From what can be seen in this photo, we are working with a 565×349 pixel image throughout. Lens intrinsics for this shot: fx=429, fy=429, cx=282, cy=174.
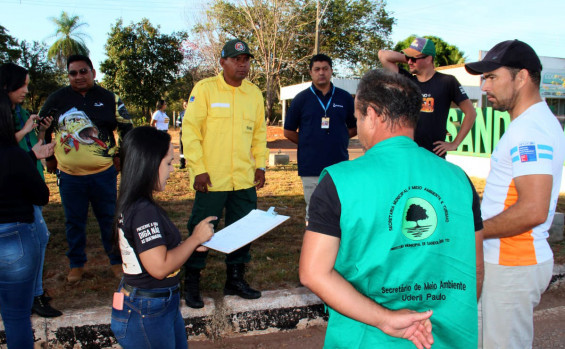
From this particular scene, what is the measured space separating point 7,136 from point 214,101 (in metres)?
1.70

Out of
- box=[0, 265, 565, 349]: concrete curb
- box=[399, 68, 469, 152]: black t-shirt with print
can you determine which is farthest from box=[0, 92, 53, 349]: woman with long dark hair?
box=[399, 68, 469, 152]: black t-shirt with print

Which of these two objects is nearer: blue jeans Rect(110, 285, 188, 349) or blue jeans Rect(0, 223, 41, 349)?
blue jeans Rect(110, 285, 188, 349)

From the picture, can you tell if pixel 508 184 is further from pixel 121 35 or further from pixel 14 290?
pixel 121 35

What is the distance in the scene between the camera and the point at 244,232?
2.58 meters

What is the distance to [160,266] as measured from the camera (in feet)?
6.85

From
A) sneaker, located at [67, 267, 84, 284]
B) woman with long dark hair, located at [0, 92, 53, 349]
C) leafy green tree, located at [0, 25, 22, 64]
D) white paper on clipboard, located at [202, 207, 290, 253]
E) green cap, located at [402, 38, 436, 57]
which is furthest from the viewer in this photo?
leafy green tree, located at [0, 25, 22, 64]

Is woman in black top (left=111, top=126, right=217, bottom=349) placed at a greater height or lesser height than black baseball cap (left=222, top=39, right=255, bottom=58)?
lesser

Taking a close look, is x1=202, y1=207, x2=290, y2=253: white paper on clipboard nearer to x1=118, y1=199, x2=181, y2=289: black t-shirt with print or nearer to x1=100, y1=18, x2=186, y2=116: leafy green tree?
x1=118, y1=199, x2=181, y2=289: black t-shirt with print

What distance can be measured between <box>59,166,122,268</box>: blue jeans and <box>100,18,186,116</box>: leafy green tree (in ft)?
87.1

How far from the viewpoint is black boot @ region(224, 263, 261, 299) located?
384 cm

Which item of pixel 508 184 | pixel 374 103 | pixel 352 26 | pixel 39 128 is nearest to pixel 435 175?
pixel 374 103

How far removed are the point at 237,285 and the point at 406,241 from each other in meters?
2.68

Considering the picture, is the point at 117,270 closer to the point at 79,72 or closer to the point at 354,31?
the point at 79,72

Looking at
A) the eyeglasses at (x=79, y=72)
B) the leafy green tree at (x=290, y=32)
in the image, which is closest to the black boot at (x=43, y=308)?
the eyeglasses at (x=79, y=72)
